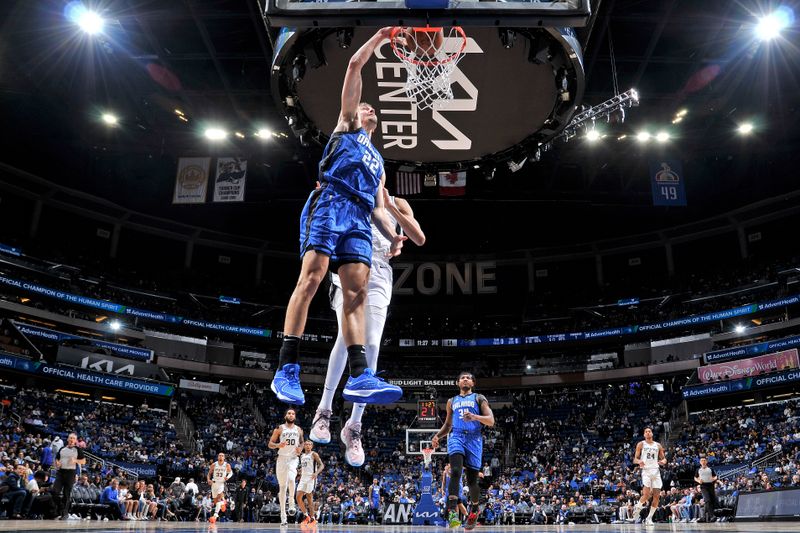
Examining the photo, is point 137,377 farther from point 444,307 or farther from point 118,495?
point 444,307

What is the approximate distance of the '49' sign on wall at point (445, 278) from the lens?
41.8m

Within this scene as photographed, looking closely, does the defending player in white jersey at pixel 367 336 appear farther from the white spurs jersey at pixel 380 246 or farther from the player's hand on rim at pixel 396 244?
the player's hand on rim at pixel 396 244

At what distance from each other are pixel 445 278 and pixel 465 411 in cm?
3359

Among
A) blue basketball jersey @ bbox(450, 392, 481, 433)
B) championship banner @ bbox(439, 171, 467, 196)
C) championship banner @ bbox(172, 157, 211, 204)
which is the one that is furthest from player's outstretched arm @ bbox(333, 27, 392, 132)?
championship banner @ bbox(172, 157, 211, 204)

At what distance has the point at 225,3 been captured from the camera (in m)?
20.0

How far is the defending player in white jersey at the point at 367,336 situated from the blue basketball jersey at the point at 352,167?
71 centimetres

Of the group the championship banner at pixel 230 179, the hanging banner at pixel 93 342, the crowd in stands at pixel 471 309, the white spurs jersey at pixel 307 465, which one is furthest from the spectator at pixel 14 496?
the crowd in stands at pixel 471 309

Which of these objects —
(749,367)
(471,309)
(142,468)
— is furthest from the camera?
(471,309)

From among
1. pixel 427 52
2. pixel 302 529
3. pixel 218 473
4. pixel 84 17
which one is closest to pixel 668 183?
pixel 218 473

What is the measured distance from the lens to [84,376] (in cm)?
3006

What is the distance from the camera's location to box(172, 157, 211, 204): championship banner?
2628 centimetres

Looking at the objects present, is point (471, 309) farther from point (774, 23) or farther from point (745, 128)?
point (774, 23)

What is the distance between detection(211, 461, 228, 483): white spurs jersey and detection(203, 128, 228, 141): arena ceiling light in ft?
49.5

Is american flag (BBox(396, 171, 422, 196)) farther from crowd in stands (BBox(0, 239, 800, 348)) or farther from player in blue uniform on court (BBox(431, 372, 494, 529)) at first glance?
crowd in stands (BBox(0, 239, 800, 348))
